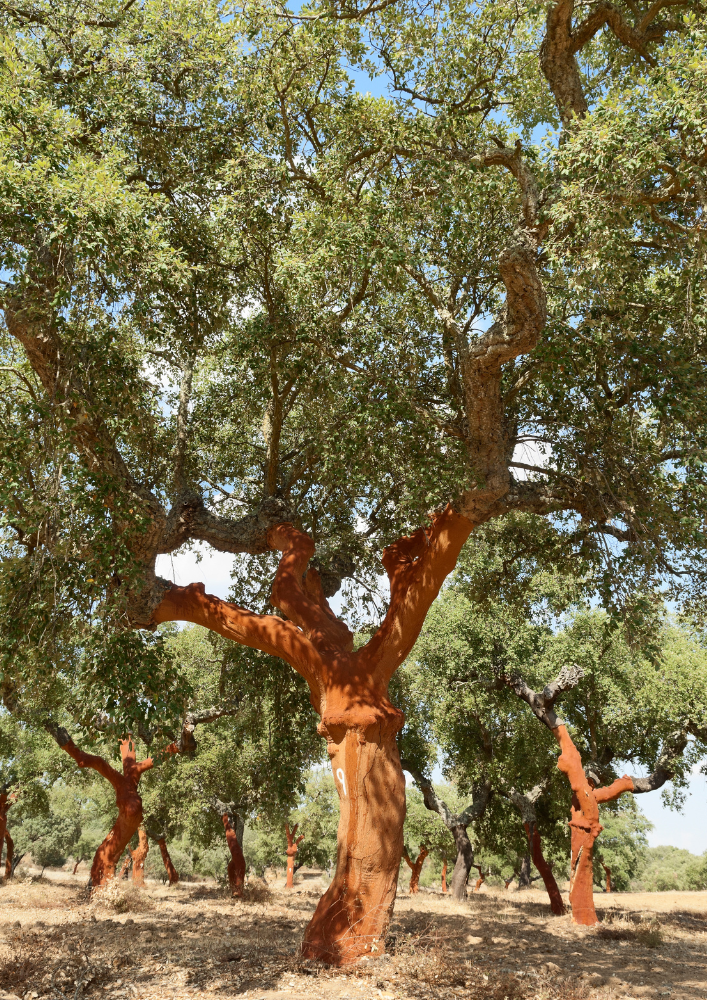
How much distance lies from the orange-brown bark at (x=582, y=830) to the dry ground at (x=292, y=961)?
5.23 ft

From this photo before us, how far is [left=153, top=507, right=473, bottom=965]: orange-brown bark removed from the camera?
7.25 metres

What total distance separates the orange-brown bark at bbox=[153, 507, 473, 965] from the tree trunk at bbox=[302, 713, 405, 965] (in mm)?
11

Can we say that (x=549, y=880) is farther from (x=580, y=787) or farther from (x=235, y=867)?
(x=235, y=867)

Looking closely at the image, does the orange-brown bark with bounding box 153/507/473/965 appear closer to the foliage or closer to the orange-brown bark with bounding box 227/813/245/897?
the orange-brown bark with bounding box 227/813/245/897

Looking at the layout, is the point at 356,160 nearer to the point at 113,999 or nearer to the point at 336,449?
the point at 336,449

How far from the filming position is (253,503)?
12648 millimetres

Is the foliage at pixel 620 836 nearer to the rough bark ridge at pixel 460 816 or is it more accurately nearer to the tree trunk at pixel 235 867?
the rough bark ridge at pixel 460 816

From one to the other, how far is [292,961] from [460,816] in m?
16.2

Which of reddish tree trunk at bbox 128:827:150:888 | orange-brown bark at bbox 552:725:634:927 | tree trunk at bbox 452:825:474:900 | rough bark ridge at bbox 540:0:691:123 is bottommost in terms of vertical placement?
reddish tree trunk at bbox 128:827:150:888

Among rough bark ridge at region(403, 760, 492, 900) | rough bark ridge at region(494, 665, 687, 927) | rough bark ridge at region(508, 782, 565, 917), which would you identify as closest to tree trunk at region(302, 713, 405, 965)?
rough bark ridge at region(494, 665, 687, 927)

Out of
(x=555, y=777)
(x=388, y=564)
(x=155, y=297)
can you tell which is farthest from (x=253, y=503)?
(x=555, y=777)

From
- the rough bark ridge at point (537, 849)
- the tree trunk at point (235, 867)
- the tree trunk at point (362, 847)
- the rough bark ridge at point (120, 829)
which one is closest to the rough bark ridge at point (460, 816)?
the rough bark ridge at point (537, 849)

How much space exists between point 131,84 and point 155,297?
10.2 ft

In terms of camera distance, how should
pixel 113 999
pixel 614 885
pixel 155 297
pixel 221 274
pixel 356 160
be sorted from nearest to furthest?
pixel 113 999
pixel 356 160
pixel 155 297
pixel 221 274
pixel 614 885
